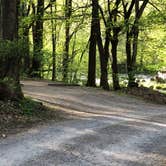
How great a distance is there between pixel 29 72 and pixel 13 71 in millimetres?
16902

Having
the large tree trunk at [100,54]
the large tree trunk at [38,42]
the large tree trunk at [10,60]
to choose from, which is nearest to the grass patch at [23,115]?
the large tree trunk at [10,60]

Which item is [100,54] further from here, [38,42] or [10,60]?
[10,60]

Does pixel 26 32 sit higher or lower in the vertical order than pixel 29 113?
higher

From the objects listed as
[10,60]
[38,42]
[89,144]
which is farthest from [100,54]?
[89,144]

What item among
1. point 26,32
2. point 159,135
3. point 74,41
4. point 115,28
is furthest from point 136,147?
point 74,41

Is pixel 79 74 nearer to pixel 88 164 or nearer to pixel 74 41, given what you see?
pixel 74 41

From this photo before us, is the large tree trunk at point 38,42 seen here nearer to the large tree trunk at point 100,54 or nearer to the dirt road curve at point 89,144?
the large tree trunk at point 100,54

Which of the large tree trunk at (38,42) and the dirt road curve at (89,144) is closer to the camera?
the dirt road curve at (89,144)

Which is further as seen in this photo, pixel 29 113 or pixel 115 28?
pixel 115 28

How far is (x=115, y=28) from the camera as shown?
2530 cm

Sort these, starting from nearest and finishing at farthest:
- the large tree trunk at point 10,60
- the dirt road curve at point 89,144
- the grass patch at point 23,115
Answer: the dirt road curve at point 89,144 < the grass patch at point 23,115 < the large tree trunk at point 10,60

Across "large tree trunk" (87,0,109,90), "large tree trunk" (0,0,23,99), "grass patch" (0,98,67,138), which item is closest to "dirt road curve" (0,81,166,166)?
"grass patch" (0,98,67,138)

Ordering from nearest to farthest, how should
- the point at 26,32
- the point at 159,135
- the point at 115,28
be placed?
1. the point at 159,135
2. the point at 115,28
3. the point at 26,32

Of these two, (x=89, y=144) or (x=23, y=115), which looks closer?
(x=89, y=144)
